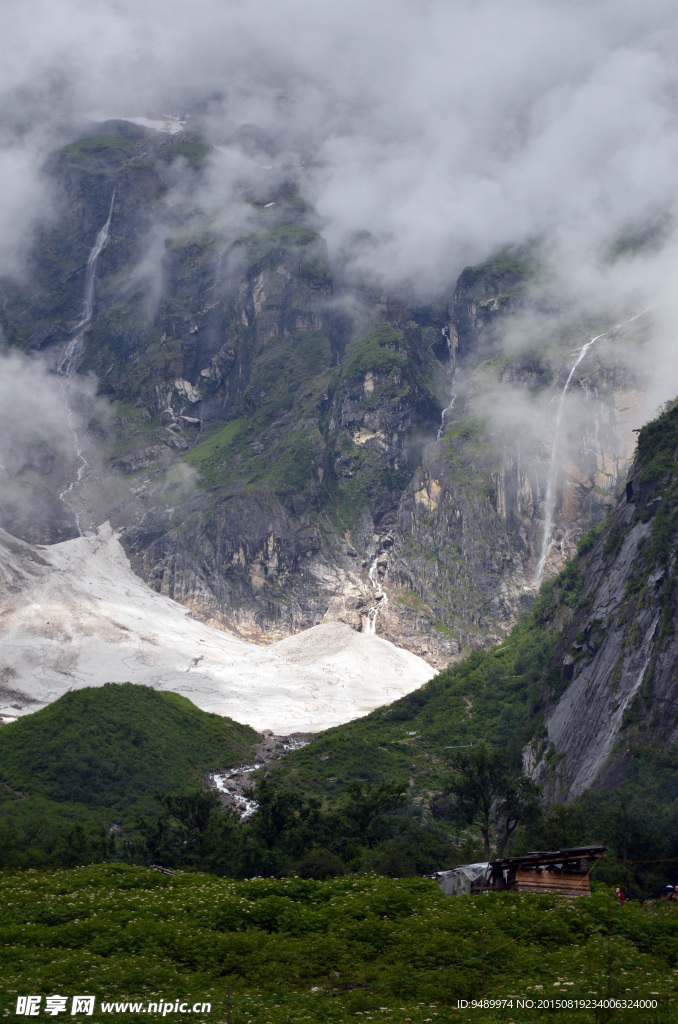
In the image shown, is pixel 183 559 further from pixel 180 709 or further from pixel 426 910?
pixel 426 910

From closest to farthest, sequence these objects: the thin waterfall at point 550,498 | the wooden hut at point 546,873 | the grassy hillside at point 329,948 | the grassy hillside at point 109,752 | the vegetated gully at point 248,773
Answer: the grassy hillside at point 329,948, the wooden hut at point 546,873, the vegetated gully at point 248,773, the grassy hillside at point 109,752, the thin waterfall at point 550,498

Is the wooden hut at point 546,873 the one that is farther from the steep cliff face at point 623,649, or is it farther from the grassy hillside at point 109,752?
the grassy hillside at point 109,752

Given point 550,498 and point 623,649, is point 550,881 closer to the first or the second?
point 623,649

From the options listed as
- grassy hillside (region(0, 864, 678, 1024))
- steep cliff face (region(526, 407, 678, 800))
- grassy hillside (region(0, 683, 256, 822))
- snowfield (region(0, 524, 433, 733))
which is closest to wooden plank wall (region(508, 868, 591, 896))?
grassy hillside (region(0, 864, 678, 1024))

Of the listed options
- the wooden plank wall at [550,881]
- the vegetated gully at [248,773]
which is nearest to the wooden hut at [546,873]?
the wooden plank wall at [550,881]

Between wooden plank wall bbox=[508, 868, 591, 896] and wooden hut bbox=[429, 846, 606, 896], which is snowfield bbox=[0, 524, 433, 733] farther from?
wooden plank wall bbox=[508, 868, 591, 896]

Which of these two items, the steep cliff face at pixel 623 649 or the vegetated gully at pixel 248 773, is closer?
the steep cliff face at pixel 623 649

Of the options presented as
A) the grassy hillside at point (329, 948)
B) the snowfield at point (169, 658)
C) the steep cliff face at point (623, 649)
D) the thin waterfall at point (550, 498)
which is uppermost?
the thin waterfall at point (550, 498)

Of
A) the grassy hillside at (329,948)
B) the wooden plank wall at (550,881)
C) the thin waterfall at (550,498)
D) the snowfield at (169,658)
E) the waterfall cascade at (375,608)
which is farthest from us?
the waterfall cascade at (375,608)
